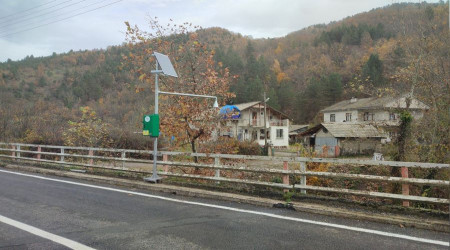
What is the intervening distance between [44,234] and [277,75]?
3657 inches

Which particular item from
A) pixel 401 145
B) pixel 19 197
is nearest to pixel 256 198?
pixel 401 145

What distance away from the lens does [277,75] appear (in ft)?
312

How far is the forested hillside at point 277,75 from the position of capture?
10.8 meters

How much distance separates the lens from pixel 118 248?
476 centimetres

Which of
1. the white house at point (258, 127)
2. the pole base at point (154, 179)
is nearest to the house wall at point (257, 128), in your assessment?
the white house at point (258, 127)

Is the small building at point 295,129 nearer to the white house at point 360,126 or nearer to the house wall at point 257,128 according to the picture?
the white house at point 360,126

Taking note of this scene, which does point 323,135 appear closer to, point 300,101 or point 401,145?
point 300,101

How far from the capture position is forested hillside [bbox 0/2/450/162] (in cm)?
1084

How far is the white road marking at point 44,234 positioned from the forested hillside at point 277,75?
8.17 meters

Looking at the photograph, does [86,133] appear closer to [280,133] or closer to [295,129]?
[280,133]

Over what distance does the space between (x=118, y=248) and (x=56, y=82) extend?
356 feet

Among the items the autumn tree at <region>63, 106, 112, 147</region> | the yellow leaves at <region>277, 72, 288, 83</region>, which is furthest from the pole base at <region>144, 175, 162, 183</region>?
the yellow leaves at <region>277, 72, 288, 83</region>

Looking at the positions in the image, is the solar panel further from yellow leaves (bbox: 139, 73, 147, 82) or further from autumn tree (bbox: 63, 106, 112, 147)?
autumn tree (bbox: 63, 106, 112, 147)

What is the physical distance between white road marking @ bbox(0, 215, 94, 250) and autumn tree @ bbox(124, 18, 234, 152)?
23.7 feet
